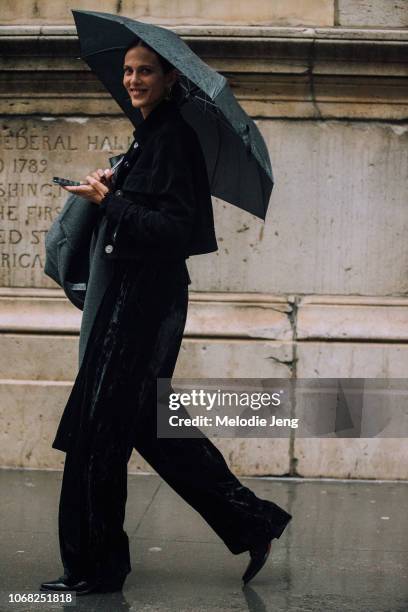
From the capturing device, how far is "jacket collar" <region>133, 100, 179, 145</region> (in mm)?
4238

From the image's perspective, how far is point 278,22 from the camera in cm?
660

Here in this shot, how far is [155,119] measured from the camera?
4.25 meters

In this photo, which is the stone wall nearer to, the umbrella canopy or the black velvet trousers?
the umbrella canopy

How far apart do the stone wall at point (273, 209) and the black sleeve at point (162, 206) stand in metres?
2.38

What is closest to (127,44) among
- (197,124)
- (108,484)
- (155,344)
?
(197,124)

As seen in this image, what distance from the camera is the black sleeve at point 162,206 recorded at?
4094mm

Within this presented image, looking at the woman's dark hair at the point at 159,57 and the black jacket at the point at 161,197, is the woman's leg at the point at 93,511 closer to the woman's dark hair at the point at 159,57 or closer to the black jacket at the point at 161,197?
the black jacket at the point at 161,197

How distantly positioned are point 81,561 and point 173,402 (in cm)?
65

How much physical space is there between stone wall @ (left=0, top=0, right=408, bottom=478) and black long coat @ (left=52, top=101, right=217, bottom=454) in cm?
224

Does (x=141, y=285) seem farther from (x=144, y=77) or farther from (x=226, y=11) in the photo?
(x=226, y=11)

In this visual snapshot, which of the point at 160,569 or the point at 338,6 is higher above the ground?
the point at 338,6

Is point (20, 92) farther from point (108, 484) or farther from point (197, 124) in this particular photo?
point (108, 484)

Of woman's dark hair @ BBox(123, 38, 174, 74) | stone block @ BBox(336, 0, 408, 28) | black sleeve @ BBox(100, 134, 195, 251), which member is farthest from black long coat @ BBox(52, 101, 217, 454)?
stone block @ BBox(336, 0, 408, 28)

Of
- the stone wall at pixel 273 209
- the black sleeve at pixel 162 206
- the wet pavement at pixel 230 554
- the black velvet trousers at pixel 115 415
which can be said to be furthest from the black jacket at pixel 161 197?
the stone wall at pixel 273 209
